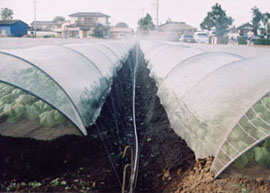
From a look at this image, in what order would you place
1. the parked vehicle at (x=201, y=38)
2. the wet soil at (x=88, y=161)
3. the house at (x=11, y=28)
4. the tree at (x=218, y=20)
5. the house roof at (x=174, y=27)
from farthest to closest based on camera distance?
the house roof at (x=174, y=27)
the tree at (x=218, y=20)
the house at (x=11, y=28)
the parked vehicle at (x=201, y=38)
the wet soil at (x=88, y=161)

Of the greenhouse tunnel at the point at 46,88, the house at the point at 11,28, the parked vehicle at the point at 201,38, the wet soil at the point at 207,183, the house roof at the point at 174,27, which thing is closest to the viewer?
the wet soil at the point at 207,183

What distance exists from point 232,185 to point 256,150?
0.50 m

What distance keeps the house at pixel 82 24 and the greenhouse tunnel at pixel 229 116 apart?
68.8 metres

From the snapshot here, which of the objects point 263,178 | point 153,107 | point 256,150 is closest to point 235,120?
point 256,150

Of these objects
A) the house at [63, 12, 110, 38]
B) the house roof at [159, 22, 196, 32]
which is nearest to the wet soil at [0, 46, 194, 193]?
the house at [63, 12, 110, 38]

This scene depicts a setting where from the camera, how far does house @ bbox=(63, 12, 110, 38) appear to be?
74.6 m

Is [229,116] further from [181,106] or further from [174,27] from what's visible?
[174,27]

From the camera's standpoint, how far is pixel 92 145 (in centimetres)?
498

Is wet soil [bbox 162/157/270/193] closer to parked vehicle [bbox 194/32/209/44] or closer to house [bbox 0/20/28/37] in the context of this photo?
parked vehicle [bbox 194/32/209/44]

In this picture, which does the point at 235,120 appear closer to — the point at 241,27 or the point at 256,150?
the point at 256,150

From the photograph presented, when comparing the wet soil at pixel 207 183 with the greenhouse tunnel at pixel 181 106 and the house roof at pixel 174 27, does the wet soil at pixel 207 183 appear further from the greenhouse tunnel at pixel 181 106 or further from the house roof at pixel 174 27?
the house roof at pixel 174 27

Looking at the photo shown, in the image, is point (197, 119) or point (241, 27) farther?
point (241, 27)

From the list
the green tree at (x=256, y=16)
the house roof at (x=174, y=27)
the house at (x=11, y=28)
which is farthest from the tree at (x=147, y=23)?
the house at (x=11, y=28)

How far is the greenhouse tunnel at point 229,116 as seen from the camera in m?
3.48
